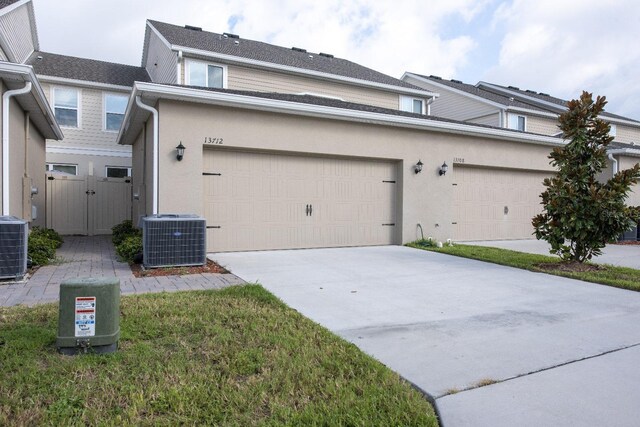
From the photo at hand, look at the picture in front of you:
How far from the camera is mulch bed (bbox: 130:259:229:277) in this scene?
6758 millimetres

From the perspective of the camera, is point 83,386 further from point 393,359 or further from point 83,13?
point 83,13

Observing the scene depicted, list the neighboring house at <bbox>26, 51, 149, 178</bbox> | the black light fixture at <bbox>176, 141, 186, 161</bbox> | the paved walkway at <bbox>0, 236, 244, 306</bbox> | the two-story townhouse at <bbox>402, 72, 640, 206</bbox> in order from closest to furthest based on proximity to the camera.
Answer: the paved walkway at <bbox>0, 236, 244, 306</bbox> → the black light fixture at <bbox>176, 141, 186, 161</bbox> → the neighboring house at <bbox>26, 51, 149, 178</bbox> → the two-story townhouse at <bbox>402, 72, 640, 206</bbox>

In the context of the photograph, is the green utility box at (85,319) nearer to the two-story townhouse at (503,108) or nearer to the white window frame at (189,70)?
the white window frame at (189,70)

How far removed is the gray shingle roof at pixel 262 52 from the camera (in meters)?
15.2

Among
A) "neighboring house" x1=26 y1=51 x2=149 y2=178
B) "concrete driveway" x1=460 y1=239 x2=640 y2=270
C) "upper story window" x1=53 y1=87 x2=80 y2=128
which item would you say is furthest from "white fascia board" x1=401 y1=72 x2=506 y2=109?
"upper story window" x1=53 y1=87 x2=80 y2=128

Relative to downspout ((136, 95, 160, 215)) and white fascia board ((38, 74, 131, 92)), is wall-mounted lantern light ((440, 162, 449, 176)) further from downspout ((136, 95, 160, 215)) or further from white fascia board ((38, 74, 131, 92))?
white fascia board ((38, 74, 131, 92))

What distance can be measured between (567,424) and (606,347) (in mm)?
1621

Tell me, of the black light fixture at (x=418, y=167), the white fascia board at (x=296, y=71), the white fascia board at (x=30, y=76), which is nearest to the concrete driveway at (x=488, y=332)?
the black light fixture at (x=418, y=167)

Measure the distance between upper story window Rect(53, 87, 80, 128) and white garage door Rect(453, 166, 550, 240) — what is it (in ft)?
43.9

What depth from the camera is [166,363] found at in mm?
3275

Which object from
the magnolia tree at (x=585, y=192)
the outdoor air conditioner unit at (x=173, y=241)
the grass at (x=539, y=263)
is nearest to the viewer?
the grass at (x=539, y=263)

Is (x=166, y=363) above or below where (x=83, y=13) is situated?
below

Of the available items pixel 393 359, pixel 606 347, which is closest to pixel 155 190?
pixel 393 359

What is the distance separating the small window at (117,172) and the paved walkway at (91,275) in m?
8.19
